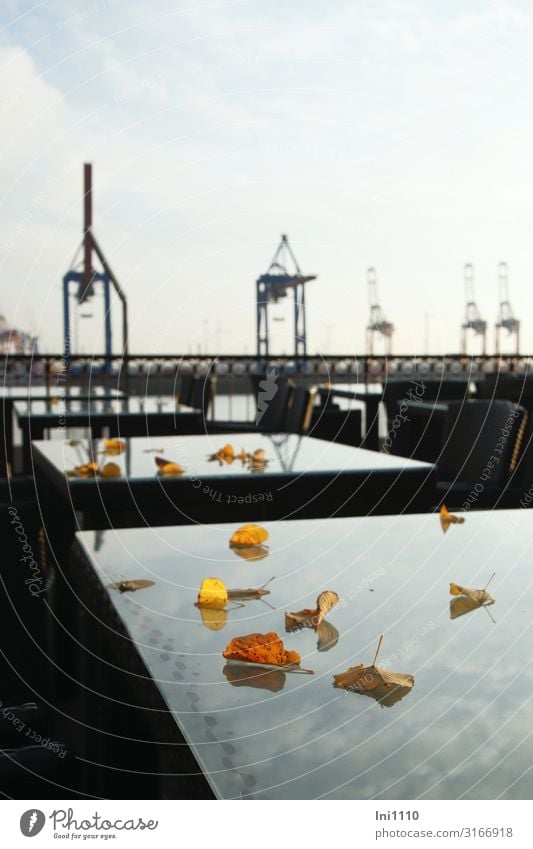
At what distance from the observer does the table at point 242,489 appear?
2.08 meters

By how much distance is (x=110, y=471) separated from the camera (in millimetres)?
2176

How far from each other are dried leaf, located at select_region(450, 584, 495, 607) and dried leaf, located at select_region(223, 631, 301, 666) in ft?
0.96

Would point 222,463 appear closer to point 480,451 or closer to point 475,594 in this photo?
point 480,451

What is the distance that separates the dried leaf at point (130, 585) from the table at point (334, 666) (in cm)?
1

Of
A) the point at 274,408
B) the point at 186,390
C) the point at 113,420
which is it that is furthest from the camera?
the point at 186,390

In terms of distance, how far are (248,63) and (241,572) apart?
1236 millimetres

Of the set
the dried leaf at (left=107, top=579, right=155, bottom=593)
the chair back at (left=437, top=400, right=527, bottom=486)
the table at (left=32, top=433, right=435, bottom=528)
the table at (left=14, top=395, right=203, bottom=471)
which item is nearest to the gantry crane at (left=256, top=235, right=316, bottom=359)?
the table at (left=14, top=395, right=203, bottom=471)

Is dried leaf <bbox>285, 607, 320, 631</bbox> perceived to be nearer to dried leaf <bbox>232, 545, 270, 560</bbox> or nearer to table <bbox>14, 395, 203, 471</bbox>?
dried leaf <bbox>232, 545, 270, 560</bbox>

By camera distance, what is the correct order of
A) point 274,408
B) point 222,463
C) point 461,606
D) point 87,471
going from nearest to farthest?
point 461,606, point 87,471, point 222,463, point 274,408

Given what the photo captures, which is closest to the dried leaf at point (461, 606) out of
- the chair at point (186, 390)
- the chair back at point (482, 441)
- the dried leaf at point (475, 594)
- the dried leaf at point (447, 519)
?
the dried leaf at point (475, 594)

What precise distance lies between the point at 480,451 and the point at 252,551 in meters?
1.66

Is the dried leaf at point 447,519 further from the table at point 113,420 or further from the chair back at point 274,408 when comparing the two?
the chair back at point 274,408

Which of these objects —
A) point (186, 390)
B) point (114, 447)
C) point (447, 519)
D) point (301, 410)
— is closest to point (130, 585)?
point (447, 519)

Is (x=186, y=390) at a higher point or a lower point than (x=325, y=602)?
higher
